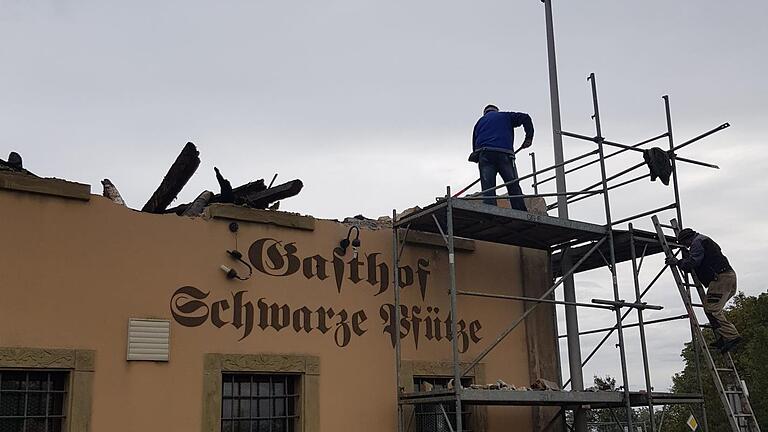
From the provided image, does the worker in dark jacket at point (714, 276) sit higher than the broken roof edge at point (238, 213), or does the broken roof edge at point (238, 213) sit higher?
the broken roof edge at point (238, 213)

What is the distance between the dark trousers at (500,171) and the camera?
1094 centimetres

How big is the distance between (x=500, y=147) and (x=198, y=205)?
4182 mm

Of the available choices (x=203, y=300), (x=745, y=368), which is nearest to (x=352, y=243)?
(x=203, y=300)

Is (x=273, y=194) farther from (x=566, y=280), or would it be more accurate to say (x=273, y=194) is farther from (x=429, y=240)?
(x=566, y=280)

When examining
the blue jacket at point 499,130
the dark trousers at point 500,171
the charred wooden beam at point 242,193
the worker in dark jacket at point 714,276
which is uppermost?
the blue jacket at point 499,130

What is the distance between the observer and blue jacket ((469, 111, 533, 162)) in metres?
11.0

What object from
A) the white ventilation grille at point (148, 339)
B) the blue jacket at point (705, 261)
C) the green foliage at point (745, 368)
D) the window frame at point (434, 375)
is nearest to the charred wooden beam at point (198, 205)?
the white ventilation grille at point (148, 339)

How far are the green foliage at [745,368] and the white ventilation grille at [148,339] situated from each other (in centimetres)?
2092

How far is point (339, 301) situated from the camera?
9945 mm

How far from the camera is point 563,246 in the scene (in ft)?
38.5

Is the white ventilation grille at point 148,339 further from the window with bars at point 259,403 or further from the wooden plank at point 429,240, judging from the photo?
the wooden plank at point 429,240

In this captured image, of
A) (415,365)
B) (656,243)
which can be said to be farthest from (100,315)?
(656,243)

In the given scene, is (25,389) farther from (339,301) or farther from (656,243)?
(656,243)

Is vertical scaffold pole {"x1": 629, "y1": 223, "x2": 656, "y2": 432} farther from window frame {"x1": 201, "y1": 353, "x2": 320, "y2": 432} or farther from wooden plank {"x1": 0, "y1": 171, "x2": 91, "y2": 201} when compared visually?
wooden plank {"x1": 0, "y1": 171, "x2": 91, "y2": 201}
